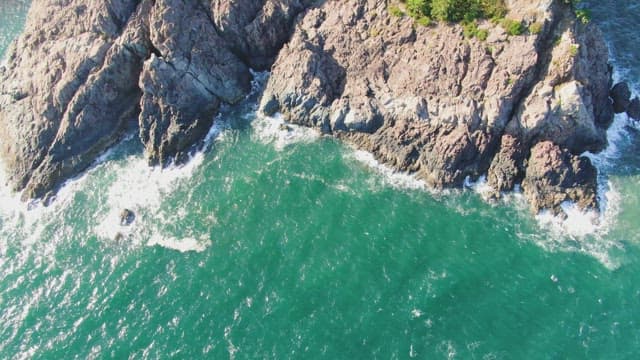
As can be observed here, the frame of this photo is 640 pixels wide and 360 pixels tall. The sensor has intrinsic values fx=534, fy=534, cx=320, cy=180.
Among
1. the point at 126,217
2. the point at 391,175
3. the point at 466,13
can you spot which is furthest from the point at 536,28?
the point at 126,217

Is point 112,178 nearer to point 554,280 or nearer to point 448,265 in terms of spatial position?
point 448,265

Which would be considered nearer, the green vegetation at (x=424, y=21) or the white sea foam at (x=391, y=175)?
the white sea foam at (x=391, y=175)

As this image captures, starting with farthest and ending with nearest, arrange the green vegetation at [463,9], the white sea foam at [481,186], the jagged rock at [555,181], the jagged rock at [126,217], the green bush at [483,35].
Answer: the green vegetation at [463,9] → the green bush at [483,35] → the jagged rock at [126,217] → the white sea foam at [481,186] → the jagged rock at [555,181]

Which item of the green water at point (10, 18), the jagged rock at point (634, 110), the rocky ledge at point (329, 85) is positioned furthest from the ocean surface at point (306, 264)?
the green water at point (10, 18)

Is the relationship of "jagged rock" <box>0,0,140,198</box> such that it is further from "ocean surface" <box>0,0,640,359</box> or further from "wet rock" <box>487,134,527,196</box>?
"wet rock" <box>487,134,527,196</box>

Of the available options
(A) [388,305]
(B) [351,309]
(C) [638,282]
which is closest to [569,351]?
(C) [638,282]

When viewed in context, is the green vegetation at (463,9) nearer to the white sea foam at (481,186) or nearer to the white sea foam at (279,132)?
the white sea foam at (481,186)
